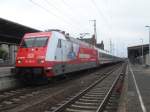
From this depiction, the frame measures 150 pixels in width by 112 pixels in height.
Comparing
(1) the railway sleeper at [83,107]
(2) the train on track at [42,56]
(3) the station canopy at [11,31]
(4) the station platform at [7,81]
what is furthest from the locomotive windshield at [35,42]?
(1) the railway sleeper at [83,107]

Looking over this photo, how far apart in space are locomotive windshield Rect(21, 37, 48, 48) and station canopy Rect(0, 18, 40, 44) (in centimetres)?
270

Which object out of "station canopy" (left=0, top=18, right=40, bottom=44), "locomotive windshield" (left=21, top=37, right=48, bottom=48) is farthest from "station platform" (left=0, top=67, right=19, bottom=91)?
"station canopy" (left=0, top=18, right=40, bottom=44)

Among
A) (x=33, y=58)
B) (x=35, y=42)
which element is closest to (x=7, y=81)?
(x=33, y=58)

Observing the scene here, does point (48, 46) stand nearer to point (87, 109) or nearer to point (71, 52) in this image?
point (71, 52)

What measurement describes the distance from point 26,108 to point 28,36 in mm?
9012

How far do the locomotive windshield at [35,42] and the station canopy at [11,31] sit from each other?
270 centimetres

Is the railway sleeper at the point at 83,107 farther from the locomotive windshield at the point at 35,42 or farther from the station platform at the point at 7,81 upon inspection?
the locomotive windshield at the point at 35,42

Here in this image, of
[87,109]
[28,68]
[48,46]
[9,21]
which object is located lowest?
[87,109]

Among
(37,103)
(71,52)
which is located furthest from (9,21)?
(37,103)

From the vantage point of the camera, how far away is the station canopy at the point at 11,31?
21872 mm

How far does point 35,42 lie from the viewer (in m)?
18.7

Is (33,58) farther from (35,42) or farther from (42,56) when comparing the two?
(35,42)

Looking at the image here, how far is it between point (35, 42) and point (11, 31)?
6.10 meters

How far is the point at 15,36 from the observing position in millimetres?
24141
